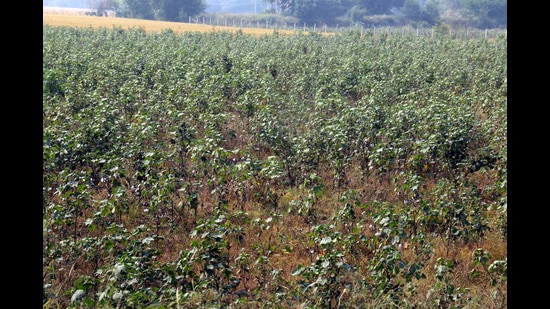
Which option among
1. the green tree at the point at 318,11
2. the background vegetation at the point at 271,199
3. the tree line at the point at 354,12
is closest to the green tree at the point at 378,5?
the tree line at the point at 354,12

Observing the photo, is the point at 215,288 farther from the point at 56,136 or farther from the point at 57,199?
the point at 56,136

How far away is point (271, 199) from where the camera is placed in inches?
271

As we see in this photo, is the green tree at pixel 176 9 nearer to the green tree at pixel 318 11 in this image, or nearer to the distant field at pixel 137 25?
the distant field at pixel 137 25

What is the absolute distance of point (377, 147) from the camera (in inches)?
271

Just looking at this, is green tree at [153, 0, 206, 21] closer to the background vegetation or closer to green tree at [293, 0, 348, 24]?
green tree at [293, 0, 348, 24]

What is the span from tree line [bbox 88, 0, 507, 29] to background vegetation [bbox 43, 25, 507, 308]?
54.4m

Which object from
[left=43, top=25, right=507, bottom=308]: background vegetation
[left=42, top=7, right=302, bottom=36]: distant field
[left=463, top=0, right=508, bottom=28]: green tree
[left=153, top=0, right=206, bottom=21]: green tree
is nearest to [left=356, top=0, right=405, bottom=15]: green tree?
[left=463, top=0, right=508, bottom=28]: green tree

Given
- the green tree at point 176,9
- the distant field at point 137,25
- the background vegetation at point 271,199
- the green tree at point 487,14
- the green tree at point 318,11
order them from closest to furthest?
the background vegetation at point 271,199 → the distant field at point 137,25 → the green tree at point 176,9 → the green tree at point 487,14 → the green tree at point 318,11

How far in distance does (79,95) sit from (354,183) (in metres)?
5.49

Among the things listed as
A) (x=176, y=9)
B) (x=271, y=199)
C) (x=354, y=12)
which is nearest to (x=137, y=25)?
(x=176, y=9)

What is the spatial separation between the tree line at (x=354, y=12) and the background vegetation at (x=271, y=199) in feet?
179

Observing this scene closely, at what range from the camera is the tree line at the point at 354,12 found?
64.7 m

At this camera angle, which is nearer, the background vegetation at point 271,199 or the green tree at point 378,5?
the background vegetation at point 271,199

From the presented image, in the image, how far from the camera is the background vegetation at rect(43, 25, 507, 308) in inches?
164
